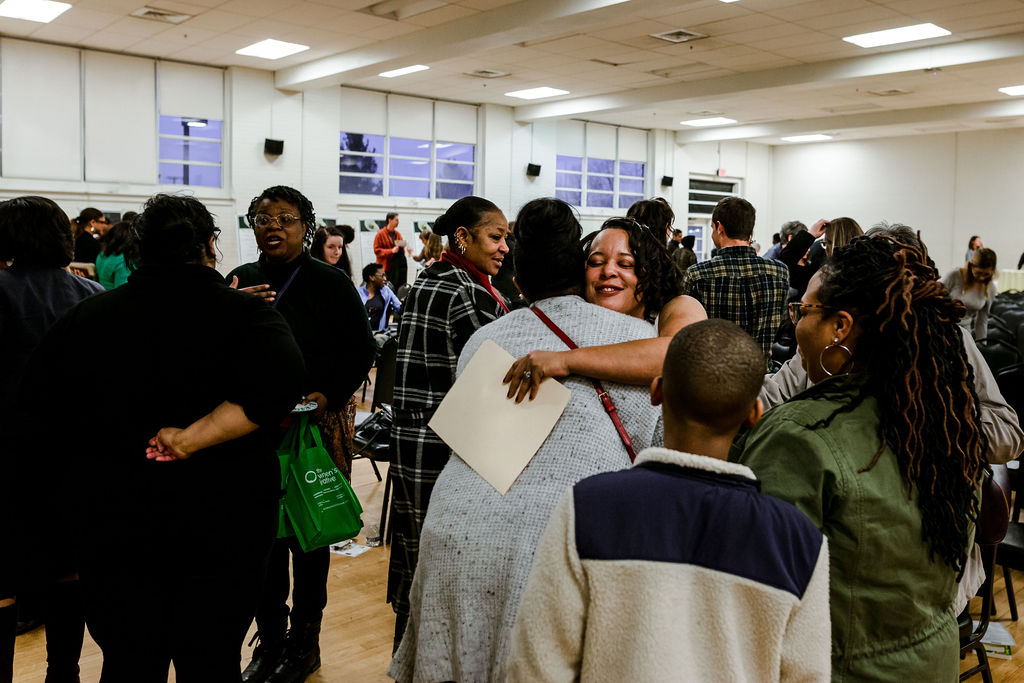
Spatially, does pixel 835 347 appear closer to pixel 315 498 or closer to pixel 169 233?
pixel 169 233

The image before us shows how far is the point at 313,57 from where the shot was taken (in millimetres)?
10891

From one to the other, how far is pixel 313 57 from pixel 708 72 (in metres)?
5.44

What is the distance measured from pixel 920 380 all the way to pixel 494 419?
716mm

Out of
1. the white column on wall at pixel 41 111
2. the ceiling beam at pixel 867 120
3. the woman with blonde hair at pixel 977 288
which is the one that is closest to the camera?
the woman with blonde hair at pixel 977 288

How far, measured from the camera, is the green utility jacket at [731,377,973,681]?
4.17 feet

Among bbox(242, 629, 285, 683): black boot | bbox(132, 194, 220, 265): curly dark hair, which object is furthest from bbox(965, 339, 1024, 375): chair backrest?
bbox(132, 194, 220, 265): curly dark hair

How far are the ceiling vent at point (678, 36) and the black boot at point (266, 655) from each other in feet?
27.8

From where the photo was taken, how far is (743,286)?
3.90 metres

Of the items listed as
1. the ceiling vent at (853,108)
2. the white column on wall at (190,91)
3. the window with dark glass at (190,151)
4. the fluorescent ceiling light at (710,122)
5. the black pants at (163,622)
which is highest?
the ceiling vent at (853,108)

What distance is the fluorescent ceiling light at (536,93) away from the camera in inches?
516

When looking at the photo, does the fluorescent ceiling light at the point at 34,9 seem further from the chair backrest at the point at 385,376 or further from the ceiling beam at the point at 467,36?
the chair backrest at the point at 385,376

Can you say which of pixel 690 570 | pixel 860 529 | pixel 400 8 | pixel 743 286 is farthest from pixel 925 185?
pixel 690 570

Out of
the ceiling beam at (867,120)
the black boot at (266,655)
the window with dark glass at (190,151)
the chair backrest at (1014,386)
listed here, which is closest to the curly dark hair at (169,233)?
the black boot at (266,655)

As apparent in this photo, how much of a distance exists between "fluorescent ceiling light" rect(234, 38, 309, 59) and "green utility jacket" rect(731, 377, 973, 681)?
9912 millimetres
